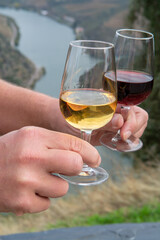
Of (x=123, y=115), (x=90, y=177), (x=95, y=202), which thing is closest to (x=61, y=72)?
(x=95, y=202)

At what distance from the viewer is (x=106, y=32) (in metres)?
6.11

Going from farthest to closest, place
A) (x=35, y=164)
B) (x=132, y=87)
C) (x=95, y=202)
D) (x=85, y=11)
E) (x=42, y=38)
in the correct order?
(x=85, y=11), (x=42, y=38), (x=95, y=202), (x=132, y=87), (x=35, y=164)

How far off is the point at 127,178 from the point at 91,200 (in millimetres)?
561

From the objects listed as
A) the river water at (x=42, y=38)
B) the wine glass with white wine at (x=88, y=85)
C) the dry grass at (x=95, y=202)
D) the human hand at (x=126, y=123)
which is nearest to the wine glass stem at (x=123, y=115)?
the human hand at (x=126, y=123)

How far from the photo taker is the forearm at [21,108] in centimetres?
140

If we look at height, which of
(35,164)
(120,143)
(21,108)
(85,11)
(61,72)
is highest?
(85,11)

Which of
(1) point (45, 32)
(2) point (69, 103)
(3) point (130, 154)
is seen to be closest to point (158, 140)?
(3) point (130, 154)

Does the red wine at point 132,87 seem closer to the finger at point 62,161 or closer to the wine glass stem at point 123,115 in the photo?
the wine glass stem at point 123,115

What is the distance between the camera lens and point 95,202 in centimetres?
371

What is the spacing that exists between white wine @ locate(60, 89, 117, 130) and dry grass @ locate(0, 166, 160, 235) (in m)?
2.81

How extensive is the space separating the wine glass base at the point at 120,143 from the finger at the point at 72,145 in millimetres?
532

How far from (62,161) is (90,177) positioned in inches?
10.6

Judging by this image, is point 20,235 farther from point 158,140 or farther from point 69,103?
point 158,140

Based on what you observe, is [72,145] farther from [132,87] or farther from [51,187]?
[132,87]
